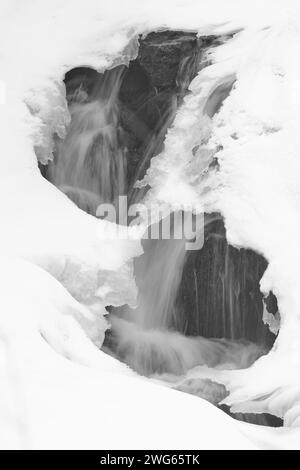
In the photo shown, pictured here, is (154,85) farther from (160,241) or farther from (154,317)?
(154,317)

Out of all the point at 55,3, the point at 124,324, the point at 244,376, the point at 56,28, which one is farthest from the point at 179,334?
the point at 55,3

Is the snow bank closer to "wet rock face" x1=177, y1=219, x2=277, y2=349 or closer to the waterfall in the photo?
"wet rock face" x1=177, y1=219, x2=277, y2=349

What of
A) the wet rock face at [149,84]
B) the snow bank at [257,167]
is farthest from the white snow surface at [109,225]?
the wet rock face at [149,84]

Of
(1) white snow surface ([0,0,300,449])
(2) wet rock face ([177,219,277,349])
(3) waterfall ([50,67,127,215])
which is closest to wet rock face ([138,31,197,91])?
(1) white snow surface ([0,0,300,449])

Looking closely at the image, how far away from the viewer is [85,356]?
17.3ft

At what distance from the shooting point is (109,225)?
8289mm

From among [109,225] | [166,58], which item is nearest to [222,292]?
[109,225]

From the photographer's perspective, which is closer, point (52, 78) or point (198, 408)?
point (198, 408)

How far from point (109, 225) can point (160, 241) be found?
0.72m

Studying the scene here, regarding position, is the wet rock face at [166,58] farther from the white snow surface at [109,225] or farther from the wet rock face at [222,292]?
the wet rock face at [222,292]

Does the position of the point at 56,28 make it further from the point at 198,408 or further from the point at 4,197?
the point at 198,408

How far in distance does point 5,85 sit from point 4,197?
190cm

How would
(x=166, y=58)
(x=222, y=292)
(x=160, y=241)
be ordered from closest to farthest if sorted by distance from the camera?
(x=222, y=292) < (x=160, y=241) < (x=166, y=58)

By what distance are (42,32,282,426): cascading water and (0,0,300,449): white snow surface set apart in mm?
173
